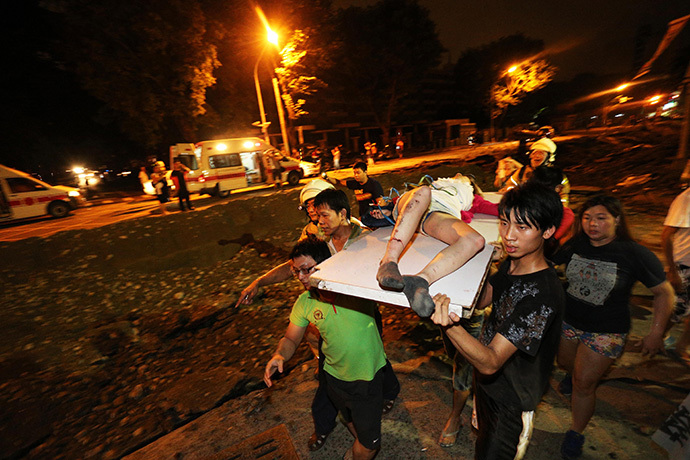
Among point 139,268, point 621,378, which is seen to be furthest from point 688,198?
point 139,268

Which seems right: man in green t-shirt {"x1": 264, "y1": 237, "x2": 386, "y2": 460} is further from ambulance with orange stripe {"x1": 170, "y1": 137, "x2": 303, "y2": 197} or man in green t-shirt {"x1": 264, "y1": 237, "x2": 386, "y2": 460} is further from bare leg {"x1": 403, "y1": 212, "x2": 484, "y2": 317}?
ambulance with orange stripe {"x1": 170, "y1": 137, "x2": 303, "y2": 197}

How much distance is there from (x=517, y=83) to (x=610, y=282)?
43.7 m

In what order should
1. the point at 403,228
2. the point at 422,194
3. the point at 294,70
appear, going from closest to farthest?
the point at 403,228 → the point at 422,194 → the point at 294,70

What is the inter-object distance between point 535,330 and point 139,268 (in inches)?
287

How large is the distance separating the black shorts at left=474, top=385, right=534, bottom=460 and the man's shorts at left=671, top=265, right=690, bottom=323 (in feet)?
7.26

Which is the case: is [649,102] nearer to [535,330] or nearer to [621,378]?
[621,378]

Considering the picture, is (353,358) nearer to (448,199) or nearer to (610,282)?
(448,199)

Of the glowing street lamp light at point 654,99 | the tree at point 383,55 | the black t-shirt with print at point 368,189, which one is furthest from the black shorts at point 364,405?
the tree at point 383,55

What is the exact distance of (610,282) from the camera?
7.06 ft

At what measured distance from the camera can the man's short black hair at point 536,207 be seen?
4.99 ft

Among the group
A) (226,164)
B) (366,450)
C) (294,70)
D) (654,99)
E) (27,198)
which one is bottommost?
(366,450)

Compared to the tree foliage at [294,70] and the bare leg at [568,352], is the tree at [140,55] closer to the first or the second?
the tree foliage at [294,70]

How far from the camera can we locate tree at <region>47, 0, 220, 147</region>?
1288 centimetres

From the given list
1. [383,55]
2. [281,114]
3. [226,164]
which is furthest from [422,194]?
[383,55]
